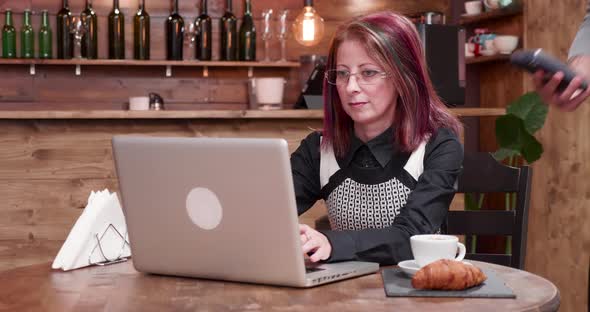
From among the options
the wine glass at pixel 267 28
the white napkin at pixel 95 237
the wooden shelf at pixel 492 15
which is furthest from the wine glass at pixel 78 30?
the white napkin at pixel 95 237

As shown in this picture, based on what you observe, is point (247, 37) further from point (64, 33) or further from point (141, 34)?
point (64, 33)

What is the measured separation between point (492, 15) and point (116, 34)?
211 cm

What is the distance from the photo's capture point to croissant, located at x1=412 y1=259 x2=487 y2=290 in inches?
52.7

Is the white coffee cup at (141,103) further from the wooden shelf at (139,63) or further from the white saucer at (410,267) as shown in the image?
the white saucer at (410,267)

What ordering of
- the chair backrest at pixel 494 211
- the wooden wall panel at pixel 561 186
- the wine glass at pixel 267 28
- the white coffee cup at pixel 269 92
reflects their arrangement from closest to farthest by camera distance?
the chair backrest at pixel 494 211
the wooden wall panel at pixel 561 186
the white coffee cup at pixel 269 92
the wine glass at pixel 267 28

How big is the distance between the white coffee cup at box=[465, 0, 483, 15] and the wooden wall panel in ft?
1.83

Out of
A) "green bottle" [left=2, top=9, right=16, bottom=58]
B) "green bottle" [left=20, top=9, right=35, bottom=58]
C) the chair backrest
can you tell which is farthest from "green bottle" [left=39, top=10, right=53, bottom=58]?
the chair backrest

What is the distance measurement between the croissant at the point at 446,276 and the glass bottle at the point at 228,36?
3852 mm

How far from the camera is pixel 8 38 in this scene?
481cm

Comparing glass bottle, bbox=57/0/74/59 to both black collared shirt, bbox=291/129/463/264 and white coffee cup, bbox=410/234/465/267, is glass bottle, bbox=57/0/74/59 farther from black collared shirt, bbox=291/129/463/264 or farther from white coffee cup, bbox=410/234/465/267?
white coffee cup, bbox=410/234/465/267

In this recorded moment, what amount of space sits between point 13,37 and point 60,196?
A: 1.54m

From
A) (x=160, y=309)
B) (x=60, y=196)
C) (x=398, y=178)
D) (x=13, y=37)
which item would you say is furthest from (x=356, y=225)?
(x=13, y=37)

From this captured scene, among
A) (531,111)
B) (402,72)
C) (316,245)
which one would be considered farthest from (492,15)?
(316,245)

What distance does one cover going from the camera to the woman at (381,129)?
1.96 meters
